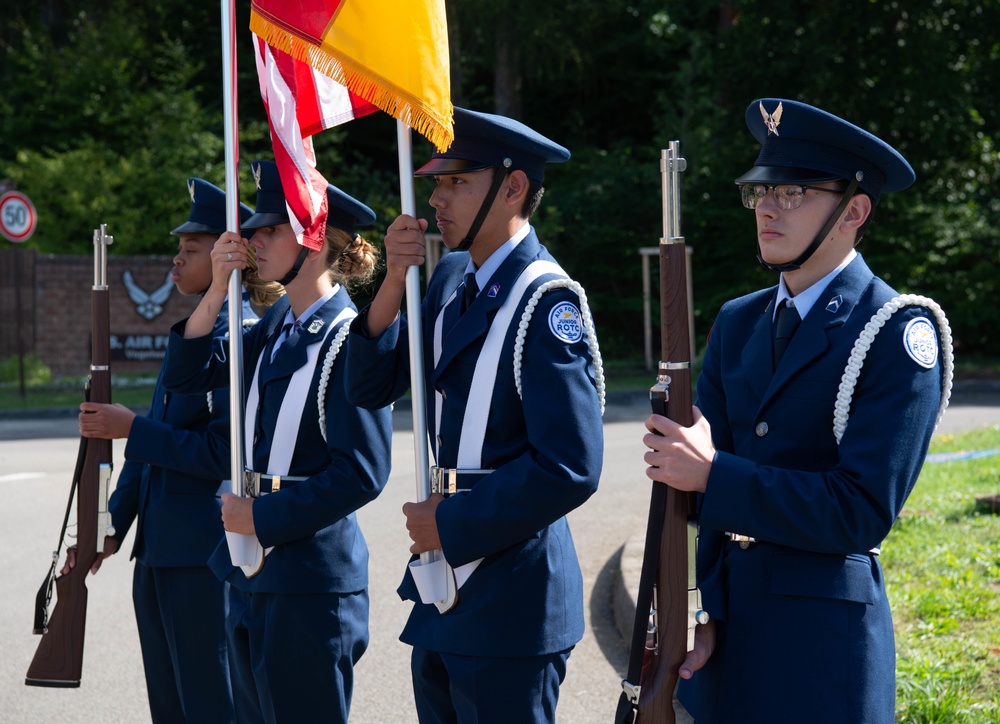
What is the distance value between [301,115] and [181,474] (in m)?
→ 1.42

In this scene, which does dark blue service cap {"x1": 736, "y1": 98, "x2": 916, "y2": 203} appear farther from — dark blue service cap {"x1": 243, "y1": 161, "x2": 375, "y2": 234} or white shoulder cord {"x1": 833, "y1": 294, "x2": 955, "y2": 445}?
dark blue service cap {"x1": 243, "y1": 161, "x2": 375, "y2": 234}

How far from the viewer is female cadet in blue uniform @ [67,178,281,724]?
4004 mm

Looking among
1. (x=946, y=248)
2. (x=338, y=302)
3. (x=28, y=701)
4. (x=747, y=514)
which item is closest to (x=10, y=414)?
(x=28, y=701)

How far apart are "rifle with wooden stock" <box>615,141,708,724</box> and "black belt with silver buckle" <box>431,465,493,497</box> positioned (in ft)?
1.65

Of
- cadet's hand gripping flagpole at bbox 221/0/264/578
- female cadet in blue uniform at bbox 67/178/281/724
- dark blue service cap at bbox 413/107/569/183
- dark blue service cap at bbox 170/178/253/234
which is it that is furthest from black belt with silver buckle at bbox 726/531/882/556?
dark blue service cap at bbox 170/178/253/234

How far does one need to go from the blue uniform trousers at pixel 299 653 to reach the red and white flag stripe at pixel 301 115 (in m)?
1.04

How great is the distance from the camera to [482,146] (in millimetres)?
2959

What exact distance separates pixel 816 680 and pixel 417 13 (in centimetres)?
182

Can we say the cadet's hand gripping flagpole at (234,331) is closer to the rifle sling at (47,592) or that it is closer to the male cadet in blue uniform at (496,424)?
the male cadet in blue uniform at (496,424)

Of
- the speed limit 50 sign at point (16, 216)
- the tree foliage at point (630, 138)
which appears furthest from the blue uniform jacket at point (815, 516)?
the tree foliage at point (630, 138)

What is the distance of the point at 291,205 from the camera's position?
3.43 m

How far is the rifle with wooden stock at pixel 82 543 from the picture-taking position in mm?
4207

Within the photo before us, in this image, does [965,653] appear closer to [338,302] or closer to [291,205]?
[338,302]

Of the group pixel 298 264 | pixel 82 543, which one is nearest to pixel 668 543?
pixel 298 264
